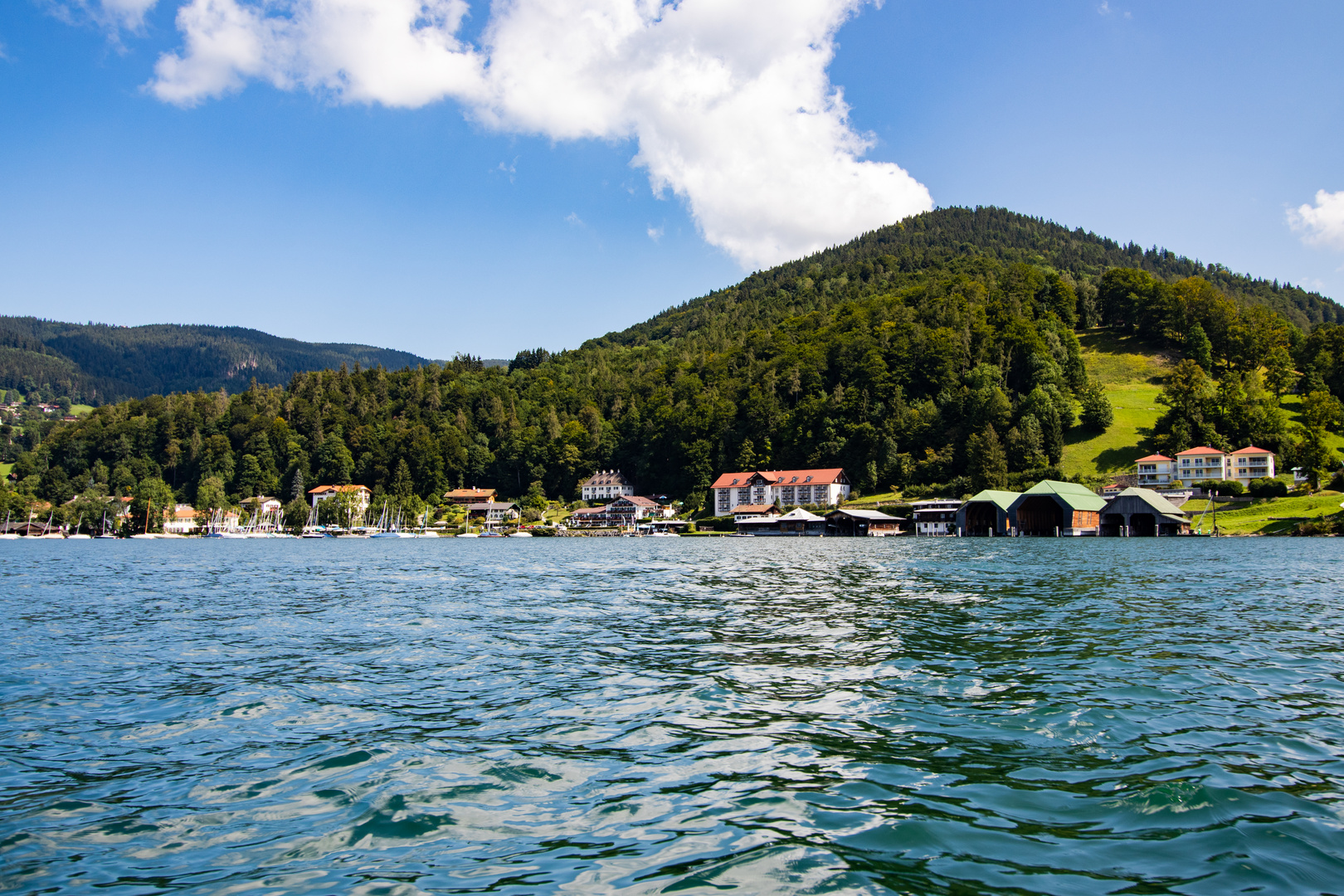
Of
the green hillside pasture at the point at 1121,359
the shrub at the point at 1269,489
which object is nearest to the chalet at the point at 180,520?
the shrub at the point at 1269,489

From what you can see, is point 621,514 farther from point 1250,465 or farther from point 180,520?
point 1250,465

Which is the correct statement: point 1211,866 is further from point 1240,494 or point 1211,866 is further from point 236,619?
point 1240,494

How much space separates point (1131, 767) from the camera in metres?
8.46

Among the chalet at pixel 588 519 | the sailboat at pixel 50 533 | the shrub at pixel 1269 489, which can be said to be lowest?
the sailboat at pixel 50 533

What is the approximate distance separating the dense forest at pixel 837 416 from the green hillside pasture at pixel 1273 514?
25.5m

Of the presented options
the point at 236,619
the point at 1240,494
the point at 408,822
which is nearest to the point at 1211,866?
the point at 408,822

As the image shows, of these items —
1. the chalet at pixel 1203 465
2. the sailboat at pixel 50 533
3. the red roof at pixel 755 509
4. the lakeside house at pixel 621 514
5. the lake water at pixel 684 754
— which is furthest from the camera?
the lakeside house at pixel 621 514

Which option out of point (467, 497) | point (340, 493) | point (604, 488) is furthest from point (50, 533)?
point (604, 488)

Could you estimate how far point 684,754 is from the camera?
9.30m

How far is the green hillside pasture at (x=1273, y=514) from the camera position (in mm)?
77500

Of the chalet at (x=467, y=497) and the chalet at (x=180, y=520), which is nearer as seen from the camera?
the chalet at (x=180, y=520)

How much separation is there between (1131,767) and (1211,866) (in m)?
2.57

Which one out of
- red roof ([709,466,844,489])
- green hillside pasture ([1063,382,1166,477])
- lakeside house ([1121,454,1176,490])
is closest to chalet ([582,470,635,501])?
red roof ([709,466,844,489])

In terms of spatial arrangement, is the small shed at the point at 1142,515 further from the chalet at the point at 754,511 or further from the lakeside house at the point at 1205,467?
the chalet at the point at 754,511
